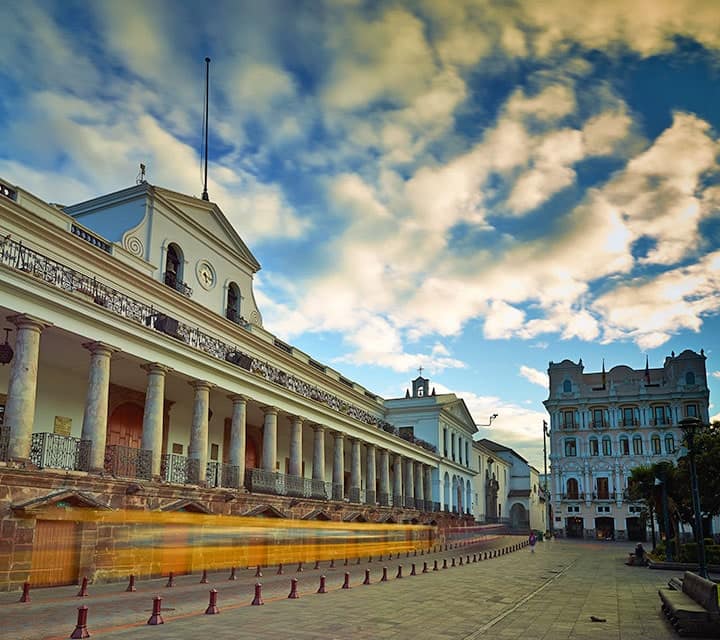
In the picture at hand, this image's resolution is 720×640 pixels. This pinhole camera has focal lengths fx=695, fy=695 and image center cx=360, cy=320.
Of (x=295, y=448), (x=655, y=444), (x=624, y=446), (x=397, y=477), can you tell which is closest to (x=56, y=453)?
(x=295, y=448)

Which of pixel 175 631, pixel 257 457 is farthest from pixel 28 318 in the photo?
pixel 257 457

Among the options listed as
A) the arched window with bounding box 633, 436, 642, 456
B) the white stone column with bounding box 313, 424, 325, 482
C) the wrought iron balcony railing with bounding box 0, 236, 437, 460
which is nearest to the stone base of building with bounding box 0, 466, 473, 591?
the wrought iron balcony railing with bounding box 0, 236, 437, 460

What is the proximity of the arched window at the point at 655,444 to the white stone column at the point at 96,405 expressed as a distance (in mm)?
69021

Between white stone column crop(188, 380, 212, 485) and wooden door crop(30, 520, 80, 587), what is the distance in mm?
6528

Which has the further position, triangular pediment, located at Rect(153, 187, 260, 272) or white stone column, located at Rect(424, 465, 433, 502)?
white stone column, located at Rect(424, 465, 433, 502)

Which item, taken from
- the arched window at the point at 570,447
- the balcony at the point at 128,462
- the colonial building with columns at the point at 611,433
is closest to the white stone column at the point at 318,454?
the balcony at the point at 128,462

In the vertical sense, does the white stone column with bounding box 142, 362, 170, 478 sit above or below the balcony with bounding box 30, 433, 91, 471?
above

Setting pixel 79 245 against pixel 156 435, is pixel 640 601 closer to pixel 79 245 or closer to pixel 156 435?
pixel 156 435

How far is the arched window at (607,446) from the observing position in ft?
257

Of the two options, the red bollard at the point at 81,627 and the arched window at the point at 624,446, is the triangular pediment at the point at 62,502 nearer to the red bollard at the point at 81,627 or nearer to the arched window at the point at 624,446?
the red bollard at the point at 81,627

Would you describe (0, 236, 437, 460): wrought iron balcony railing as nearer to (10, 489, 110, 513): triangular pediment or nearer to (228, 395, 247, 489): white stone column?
(228, 395, 247, 489): white stone column

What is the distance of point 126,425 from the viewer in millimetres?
28281

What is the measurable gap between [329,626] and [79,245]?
54.5ft

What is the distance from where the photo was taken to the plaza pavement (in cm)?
1320
